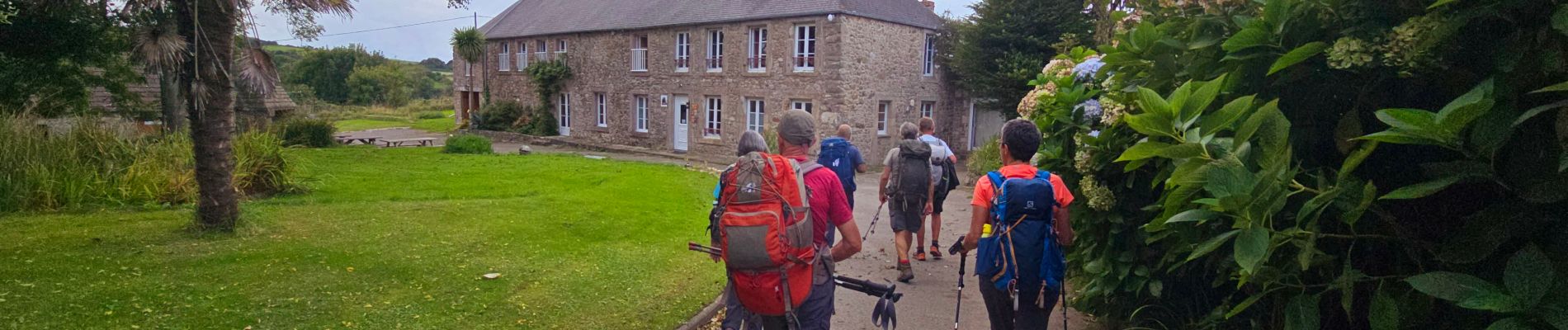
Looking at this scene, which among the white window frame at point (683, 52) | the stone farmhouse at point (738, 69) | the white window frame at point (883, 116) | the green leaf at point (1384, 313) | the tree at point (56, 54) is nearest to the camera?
the green leaf at point (1384, 313)

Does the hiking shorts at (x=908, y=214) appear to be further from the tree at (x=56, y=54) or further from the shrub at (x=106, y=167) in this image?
the shrub at (x=106, y=167)

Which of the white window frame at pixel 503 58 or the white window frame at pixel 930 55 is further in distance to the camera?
the white window frame at pixel 503 58

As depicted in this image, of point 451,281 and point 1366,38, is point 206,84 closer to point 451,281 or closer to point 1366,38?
point 451,281

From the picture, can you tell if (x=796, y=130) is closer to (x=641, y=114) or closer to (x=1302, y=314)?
(x=1302, y=314)

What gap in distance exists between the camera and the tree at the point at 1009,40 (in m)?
19.7

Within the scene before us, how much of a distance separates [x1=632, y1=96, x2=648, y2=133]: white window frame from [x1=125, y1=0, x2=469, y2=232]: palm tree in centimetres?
1884

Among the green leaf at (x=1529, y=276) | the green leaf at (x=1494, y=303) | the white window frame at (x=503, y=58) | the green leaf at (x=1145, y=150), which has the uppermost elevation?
the white window frame at (x=503, y=58)

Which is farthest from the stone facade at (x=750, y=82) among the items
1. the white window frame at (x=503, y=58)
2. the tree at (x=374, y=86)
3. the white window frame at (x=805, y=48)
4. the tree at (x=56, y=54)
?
the tree at (x=374, y=86)

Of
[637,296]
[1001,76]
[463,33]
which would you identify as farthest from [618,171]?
[463,33]

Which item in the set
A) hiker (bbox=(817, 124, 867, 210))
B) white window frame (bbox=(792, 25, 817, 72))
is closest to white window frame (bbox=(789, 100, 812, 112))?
white window frame (bbox=(792, 25, 817, 72))

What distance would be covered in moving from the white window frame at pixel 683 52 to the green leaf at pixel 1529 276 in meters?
23.5

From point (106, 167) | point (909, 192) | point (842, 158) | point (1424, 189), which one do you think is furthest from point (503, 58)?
point (1424, 189)

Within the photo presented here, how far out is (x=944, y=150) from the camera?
8.45m

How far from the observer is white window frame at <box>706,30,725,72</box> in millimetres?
23969
